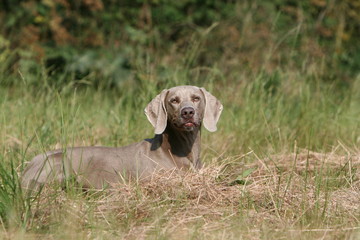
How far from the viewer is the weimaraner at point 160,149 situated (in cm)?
441

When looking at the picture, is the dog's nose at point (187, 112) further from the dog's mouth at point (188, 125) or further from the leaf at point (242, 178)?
the leaf at point (242, 178)

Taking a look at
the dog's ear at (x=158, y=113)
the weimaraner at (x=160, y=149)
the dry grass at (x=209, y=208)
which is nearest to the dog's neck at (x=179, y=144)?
the weimaraner at (x=160, y=149)

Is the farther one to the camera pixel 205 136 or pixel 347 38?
pixel 347 38

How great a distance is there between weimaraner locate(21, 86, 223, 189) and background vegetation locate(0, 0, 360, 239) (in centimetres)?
23

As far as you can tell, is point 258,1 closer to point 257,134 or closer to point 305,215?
point 257,134

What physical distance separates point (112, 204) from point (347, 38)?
7.46 m

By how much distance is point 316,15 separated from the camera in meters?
10.1

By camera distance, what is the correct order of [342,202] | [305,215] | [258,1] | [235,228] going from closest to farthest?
[235,228] → [305,215] → [342,202] → [258,1]

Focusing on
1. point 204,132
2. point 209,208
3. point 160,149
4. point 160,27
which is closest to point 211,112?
point 160,149

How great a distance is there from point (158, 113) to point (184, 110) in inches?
10.2

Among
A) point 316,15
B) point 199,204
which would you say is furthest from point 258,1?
point 199,204

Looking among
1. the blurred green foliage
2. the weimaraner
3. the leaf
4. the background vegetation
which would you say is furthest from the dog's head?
the blurred green foliage

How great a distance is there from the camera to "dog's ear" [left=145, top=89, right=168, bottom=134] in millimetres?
4469

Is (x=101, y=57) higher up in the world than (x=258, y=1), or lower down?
lower down
